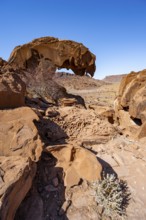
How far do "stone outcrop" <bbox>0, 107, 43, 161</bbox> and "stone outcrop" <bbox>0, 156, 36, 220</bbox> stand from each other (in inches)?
7.0

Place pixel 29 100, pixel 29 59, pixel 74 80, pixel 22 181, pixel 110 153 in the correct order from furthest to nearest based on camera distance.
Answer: pixel 74 80, pixel 29 59, pixel 29 100, pixel 110 153, pixel 22 181

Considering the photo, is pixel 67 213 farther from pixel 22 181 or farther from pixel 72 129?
pixel 72 129

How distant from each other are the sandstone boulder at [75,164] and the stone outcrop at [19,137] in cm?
42

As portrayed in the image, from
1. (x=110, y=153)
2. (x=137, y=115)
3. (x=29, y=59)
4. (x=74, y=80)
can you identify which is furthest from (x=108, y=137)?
(x=74, y=80)

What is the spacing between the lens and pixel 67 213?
2629mm

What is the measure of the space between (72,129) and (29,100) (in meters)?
1.48

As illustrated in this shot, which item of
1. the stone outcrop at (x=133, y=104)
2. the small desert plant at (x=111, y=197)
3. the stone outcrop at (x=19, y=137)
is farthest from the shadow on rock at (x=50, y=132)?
the stone outcrop at (x=133, y=104)

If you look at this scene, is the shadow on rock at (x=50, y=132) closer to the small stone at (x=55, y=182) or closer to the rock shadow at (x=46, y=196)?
the rock shadow at (x=46, y=196)

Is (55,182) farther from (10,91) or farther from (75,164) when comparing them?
(10,91)

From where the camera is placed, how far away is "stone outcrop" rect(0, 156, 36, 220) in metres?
2.07

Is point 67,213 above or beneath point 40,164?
beneath

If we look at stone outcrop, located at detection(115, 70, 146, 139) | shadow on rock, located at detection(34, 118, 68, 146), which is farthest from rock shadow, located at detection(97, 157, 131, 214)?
stone outcrop, located at detection(115, 70, 146, 139)

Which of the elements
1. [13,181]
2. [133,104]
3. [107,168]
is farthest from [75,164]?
[133,104]

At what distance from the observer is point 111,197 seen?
2.87m
